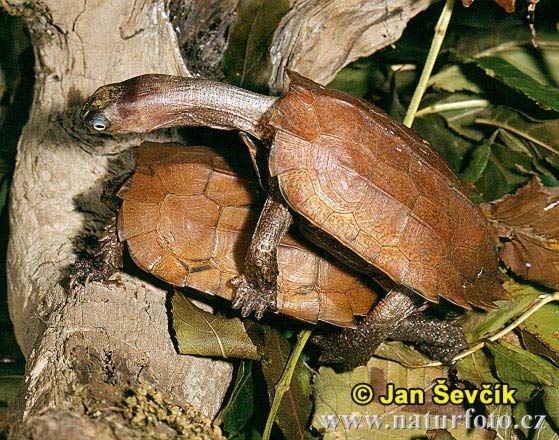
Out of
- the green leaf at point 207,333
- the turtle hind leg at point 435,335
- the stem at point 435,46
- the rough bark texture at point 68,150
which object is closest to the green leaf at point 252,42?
the rough bark texture at point 68,150

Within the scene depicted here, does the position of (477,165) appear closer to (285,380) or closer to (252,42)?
(252,42)

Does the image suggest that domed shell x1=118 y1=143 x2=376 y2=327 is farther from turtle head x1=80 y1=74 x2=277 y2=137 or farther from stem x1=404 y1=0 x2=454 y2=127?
stem x1=404 y1=0 x2=454 y2=127

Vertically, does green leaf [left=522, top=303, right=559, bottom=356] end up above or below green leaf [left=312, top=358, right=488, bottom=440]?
above

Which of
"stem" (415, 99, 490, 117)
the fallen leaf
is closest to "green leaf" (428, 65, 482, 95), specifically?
"stem" (415, 99, 490, 117)

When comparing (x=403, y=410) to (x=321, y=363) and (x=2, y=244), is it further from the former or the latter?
(x=2, y=244)

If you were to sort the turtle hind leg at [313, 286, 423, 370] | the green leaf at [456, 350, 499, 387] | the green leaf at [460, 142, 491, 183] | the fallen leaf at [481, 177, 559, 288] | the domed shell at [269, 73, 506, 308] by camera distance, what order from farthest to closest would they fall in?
the green leaf at [460, 142, 491, 183], the fallen leaf at [481, 177, 559, 288], the green leaf at [456, 350, 499, 387], the turtle hind leg at [313, 286, 423, 370], the domed shell at [269, 73, 506, 308]

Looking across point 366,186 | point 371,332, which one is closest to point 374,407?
point 371,332
